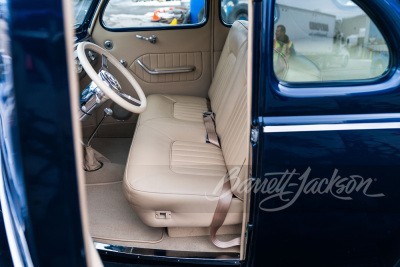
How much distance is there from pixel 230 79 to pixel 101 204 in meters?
1.04

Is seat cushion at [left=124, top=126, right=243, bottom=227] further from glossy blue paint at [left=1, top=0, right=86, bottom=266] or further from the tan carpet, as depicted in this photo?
glossy blue paint at [left=1, top=0, right=86, bottom=266]

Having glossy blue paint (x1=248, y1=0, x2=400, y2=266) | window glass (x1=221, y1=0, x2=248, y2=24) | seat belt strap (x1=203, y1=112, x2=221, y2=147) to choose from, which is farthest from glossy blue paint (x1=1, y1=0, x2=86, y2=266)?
window glass (x1=221, y1=0, x2=248, y2=24)

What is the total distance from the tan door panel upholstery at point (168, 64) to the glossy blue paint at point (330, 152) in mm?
1803

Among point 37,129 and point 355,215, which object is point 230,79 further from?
point 37,129

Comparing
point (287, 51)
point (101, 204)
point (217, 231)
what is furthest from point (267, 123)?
point (101, 204)

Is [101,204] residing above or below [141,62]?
below

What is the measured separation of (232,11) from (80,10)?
44.3 inches

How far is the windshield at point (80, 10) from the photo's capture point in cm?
274

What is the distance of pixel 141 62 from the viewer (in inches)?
120

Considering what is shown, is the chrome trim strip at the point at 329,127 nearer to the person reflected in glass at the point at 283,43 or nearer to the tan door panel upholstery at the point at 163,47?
the person reflected in glass at the point at 283,43

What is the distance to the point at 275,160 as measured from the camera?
4.56 ft

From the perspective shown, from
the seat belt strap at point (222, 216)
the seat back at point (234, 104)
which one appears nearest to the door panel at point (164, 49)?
the seat back at point (234, 104)

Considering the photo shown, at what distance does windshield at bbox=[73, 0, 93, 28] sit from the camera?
274 centimetres

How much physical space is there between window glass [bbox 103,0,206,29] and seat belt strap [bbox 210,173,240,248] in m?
1.69
